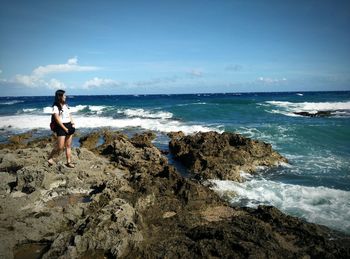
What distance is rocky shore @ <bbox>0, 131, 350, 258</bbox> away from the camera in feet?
14.8

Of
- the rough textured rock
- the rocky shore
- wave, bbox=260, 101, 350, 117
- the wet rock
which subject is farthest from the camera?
wave, bbox=260, 101, 350, 117

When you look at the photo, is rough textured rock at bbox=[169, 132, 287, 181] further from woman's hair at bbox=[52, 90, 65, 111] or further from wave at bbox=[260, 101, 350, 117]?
wave at bbox=[260, 101, 350, 117]

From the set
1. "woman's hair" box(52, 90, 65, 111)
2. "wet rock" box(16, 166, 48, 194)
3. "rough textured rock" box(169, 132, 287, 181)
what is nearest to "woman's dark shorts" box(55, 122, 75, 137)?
"woman's hair" box(52, 90, 65, 111)

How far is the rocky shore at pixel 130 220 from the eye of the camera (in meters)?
4.50

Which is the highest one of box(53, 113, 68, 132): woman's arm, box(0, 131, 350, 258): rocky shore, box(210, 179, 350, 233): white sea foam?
box(53, 113, 68, 132): woman's arm

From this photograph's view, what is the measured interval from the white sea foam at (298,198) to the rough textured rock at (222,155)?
22.8 inches

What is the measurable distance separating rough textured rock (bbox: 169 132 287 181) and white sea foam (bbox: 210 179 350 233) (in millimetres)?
579

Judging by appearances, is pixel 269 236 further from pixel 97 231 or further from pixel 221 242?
pixel 97 231

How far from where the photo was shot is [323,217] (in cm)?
636

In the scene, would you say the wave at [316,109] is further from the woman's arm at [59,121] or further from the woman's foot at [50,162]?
the woman's arm at [59,121]

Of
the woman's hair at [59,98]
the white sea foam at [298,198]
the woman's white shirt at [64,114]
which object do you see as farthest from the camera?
the woman's white shirt at [64,114]

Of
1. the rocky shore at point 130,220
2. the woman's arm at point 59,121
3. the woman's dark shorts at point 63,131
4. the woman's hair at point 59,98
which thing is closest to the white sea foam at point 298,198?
the rocky shore at point 130,220

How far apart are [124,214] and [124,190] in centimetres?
138

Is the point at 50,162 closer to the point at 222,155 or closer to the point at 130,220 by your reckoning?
the point at 130,220
